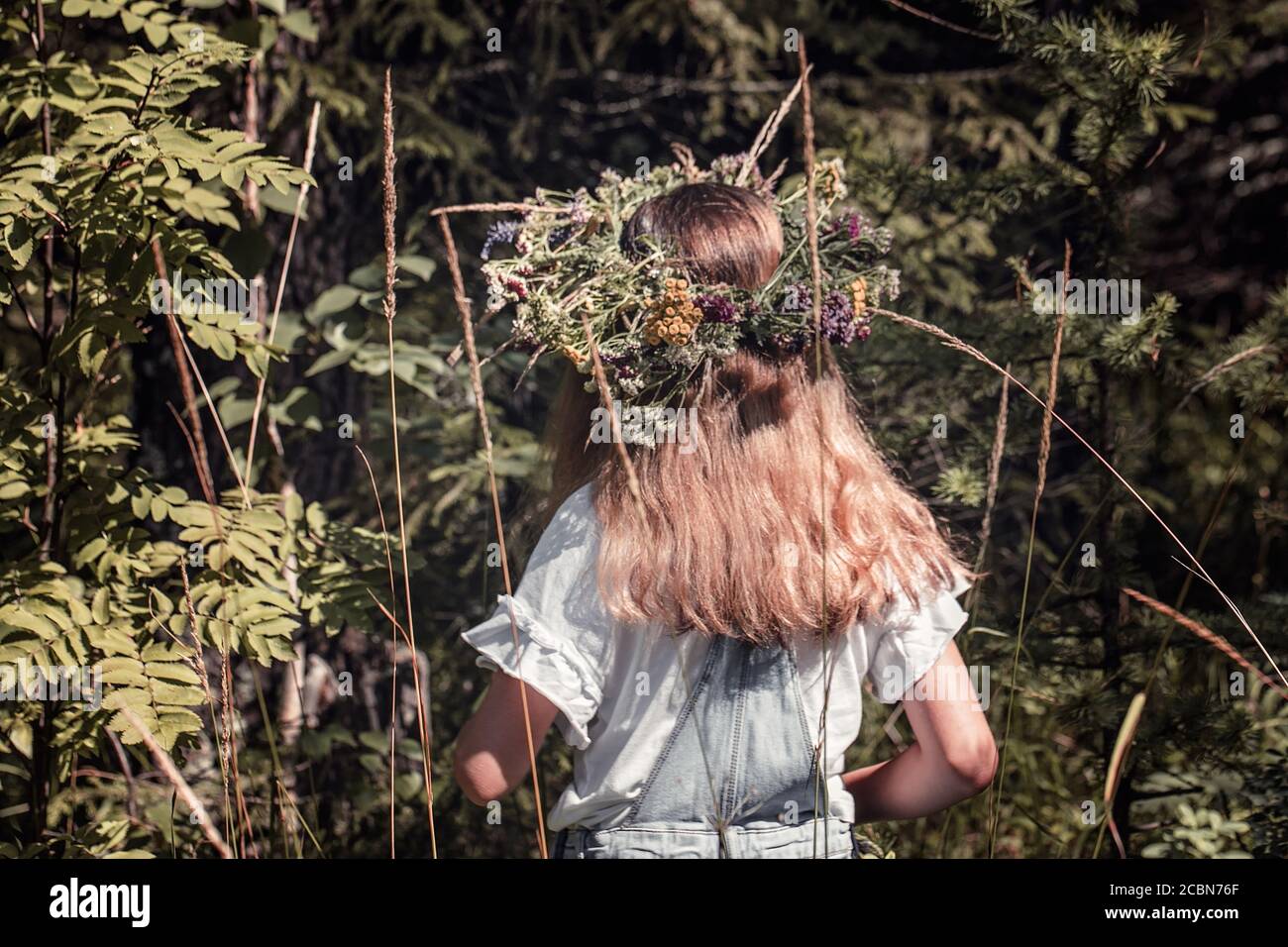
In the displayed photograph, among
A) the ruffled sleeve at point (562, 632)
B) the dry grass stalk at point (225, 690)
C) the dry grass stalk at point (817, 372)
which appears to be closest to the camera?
the dry grass stalk at point (817, 372)

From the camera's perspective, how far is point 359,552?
2.29 m

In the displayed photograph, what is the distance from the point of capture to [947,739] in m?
1.79

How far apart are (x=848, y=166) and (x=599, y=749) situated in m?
1.73

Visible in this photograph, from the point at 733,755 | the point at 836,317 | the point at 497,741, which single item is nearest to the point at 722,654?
the point at 733,755

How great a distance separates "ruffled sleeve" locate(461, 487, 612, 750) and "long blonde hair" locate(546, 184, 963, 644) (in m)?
0.05

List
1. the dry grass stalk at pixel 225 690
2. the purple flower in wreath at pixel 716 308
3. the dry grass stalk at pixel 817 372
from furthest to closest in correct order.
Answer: the purple flower in wreath at pixel 716 308, the dry grass stalk at pixel 225 690, the dry grass stalk at pixel 817 372

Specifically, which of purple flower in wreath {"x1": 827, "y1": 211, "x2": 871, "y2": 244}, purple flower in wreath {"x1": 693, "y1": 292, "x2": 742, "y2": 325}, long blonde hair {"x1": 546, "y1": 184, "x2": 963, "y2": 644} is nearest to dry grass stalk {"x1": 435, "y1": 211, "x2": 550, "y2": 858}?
long blonde hair {"x1": 546, "y1": 184, "x2": 963, "y2": 644}

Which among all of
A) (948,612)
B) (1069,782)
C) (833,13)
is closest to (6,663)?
(948,612)

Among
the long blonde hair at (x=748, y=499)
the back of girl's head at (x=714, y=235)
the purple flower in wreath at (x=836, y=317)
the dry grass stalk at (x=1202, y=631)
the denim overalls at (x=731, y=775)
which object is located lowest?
the denim overalls at (x=731, y=775)

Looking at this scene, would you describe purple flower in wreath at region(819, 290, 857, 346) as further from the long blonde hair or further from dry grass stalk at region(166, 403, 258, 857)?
dry grass stalk at region(166, 403, 258, 857)

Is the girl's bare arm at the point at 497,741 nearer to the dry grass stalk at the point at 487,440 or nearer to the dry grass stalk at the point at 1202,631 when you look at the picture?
the dry grass stalk at the point at 487,440

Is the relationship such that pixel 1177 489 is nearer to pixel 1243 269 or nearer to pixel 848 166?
pixel 1243 269

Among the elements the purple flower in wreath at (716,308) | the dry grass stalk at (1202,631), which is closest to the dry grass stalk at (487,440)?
the purple flower in wreath at (716,308)

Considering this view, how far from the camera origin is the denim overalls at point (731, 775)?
1766mm
